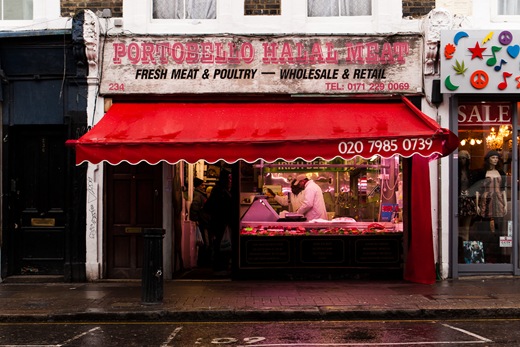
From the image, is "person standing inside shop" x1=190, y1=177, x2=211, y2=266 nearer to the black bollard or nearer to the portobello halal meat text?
the portobello halal meat text

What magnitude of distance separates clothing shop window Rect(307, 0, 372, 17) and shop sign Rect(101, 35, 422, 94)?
2.16 ft

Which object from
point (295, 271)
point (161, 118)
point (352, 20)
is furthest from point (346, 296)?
point (352, 20)

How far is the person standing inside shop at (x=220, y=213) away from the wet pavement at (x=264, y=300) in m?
1.08

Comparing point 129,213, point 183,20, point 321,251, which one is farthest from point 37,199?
point 321,251

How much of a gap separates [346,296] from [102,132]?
4564mm

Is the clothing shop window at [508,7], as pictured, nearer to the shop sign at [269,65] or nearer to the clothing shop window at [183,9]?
the shop sign at [269,65]

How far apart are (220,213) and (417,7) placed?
5.31 m

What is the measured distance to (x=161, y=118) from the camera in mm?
11273

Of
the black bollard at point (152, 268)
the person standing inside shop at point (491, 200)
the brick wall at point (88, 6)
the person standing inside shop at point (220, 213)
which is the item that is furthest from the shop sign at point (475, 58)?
the brick wall at point (88, 6)

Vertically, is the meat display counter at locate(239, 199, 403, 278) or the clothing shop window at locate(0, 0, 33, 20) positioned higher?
the clothing shop window at locate(0, 0, 33, 20)

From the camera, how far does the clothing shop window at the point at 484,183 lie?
1221 cm

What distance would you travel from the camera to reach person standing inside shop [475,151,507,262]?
40.3 feet

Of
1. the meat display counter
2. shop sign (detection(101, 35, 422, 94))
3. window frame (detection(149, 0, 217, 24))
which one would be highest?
window frame (detection(149, 0, 217, 24))

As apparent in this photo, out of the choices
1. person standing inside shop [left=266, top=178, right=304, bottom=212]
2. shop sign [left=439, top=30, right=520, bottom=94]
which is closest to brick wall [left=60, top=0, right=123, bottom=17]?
person standing inside shop [left=266, top=178, right=304, bottom=212]
